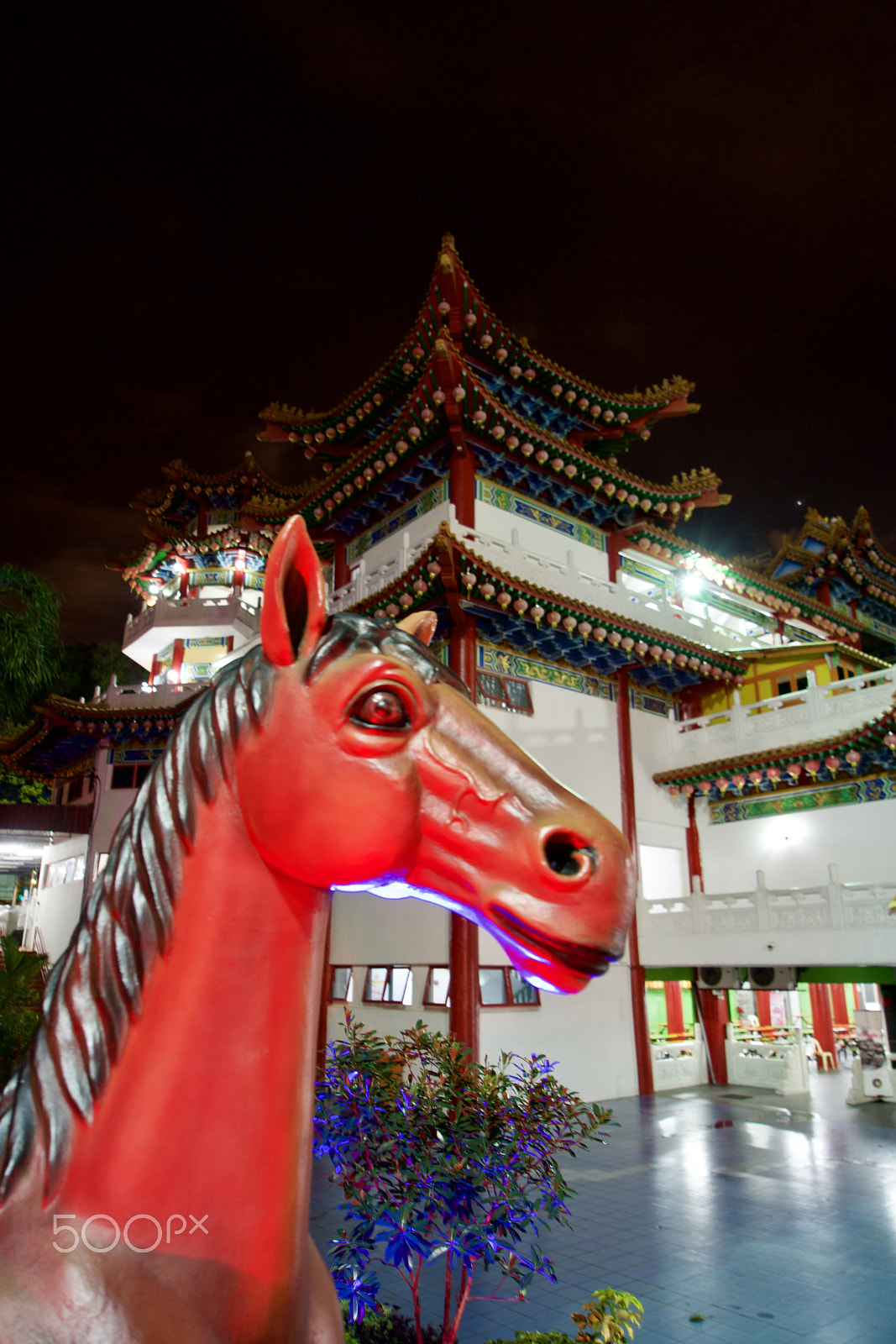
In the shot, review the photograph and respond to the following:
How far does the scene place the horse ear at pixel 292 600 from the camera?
1433 mm

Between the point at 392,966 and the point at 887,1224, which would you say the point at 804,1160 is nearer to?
the point at 887,1224

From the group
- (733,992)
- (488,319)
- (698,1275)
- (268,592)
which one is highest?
(488,319)

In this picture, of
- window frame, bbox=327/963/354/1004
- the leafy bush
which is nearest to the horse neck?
the leafy bush

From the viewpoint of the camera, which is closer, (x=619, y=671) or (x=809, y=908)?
(x=809, y=908)

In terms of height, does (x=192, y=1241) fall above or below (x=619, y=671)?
below

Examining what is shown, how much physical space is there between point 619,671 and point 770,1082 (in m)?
8.24

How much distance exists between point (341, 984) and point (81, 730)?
12.6 metres

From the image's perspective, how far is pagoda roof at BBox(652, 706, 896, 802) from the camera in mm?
13227

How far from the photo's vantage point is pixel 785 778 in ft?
50.1

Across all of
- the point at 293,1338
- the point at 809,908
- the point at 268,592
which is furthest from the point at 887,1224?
the point at 268,592

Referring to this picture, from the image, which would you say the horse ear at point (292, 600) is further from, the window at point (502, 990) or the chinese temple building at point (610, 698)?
the window at point (502, 990)

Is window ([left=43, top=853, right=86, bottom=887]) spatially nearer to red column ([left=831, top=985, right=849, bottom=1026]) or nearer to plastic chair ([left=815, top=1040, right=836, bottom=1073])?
plastic chair ([left=815, top=1040, right=836, bottom=1073])

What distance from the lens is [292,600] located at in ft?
4.89

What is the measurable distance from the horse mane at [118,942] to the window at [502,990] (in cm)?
1122
